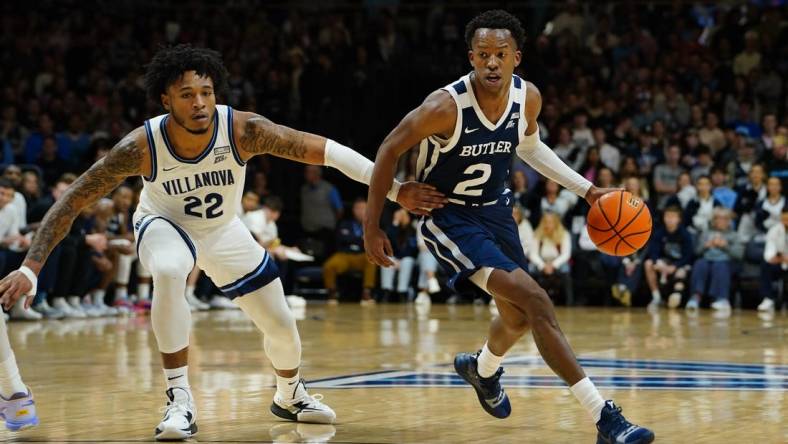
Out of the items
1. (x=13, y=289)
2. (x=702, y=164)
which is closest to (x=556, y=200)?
(x=702, y=164)

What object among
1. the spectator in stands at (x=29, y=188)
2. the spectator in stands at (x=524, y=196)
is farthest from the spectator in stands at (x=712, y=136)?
the spectator in stands at (x=29, y=188)

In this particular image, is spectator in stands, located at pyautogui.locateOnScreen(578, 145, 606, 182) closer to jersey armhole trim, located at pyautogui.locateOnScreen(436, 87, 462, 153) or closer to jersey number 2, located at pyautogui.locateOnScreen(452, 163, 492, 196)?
jersey number 2, located at pyautogui.locateOnScreen(452, 163, 492, 196)

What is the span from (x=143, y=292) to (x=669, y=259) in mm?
6243

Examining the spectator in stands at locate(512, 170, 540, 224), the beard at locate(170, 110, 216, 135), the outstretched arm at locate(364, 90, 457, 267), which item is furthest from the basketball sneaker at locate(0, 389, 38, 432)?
the spectator in stands at locate(512, 170, 540, 224)

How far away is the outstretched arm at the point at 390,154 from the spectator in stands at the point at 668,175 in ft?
33.3

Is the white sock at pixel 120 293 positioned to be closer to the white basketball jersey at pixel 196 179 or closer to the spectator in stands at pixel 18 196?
the spectator in stands at pixel 18 196

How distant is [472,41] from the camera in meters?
5.76

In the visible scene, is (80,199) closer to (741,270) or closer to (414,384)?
(414,384)

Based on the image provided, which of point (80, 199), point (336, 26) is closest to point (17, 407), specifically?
point (80, 199)

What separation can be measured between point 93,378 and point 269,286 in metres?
2.44

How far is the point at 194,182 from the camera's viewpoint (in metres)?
5.64

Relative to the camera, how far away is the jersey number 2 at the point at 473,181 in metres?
5.77

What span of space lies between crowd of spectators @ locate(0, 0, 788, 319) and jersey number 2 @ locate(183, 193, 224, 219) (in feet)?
23.7

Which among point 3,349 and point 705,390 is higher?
point 3,349
